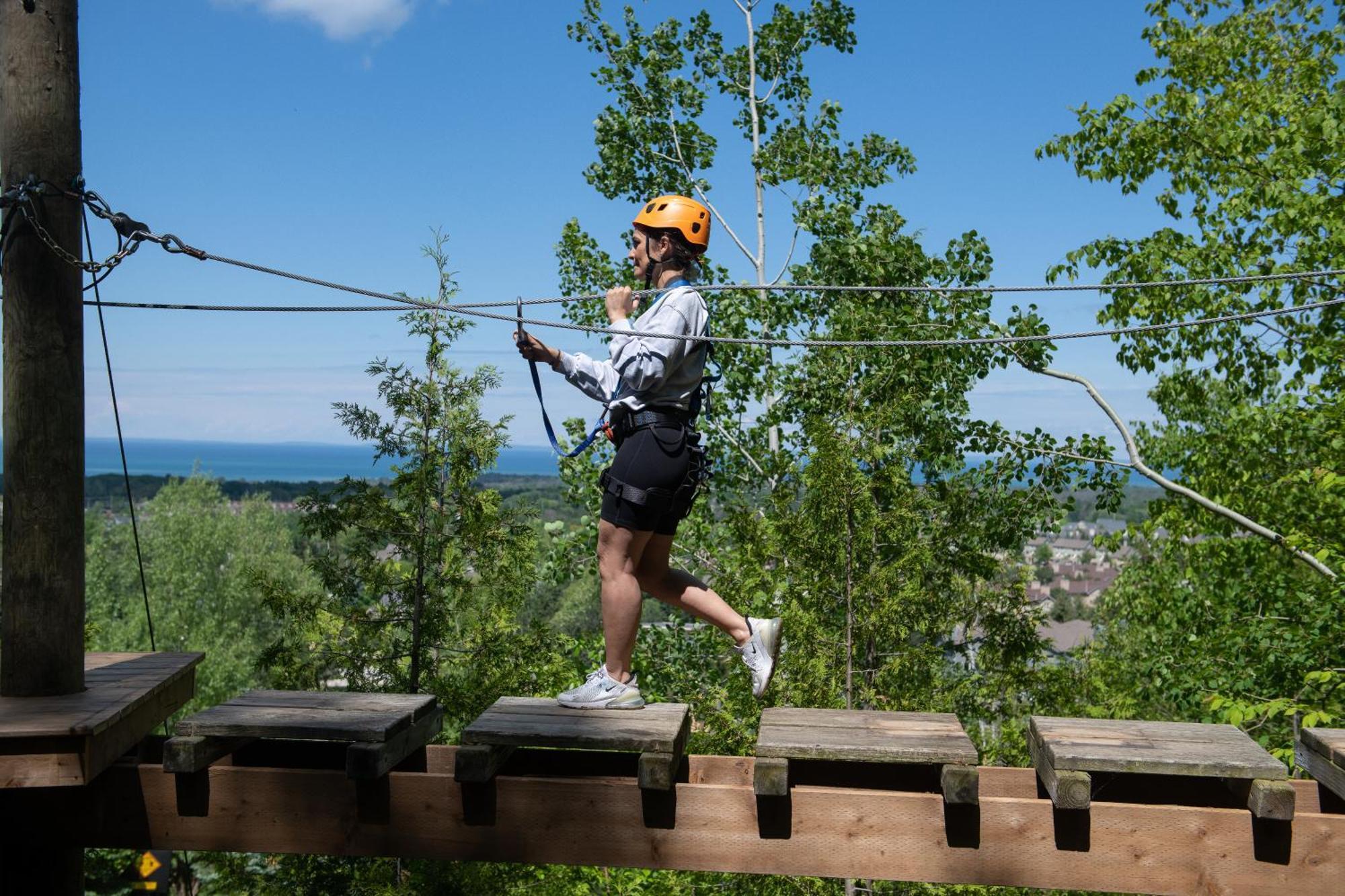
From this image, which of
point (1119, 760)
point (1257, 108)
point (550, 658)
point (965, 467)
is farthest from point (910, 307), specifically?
point (1119, 760)

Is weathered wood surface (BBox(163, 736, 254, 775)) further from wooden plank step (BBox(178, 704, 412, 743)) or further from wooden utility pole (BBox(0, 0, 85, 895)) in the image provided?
wooden utility pole (BBox(0, 0, 85, 895))

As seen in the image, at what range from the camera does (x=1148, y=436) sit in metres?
17.7

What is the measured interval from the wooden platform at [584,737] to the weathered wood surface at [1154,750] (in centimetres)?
124

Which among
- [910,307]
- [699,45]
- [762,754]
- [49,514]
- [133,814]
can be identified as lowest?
[133,814]

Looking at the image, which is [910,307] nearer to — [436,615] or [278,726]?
[436,615]

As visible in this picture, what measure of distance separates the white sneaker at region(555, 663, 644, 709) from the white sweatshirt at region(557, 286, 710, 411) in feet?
3.38

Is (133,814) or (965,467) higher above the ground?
(965,467)

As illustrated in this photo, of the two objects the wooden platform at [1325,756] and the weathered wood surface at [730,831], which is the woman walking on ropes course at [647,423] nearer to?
the weathered wood surface at [730,831]

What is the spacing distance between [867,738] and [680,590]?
918 millimetres

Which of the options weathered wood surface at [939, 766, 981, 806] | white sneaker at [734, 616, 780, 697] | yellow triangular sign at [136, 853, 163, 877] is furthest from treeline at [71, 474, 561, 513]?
yellow triangular sign at [136, 853, 163, 877]

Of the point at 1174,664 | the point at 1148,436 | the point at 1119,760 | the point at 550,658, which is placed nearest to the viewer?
the point at 1119,760

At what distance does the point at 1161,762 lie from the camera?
11.7 ft

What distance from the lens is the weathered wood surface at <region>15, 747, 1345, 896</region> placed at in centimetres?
361

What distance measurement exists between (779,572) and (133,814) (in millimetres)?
7532
